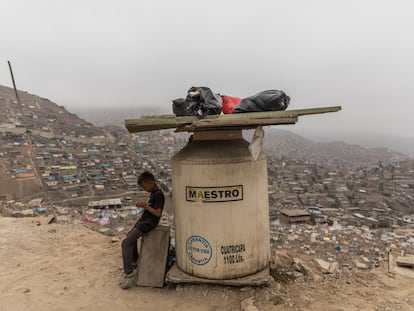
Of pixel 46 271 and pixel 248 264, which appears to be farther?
pixel 46 271

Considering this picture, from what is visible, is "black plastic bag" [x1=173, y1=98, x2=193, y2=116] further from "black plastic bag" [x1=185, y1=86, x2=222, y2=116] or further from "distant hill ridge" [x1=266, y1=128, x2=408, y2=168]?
"distant hill ridge" [x1=266, y1=128, x2=408, y2=168]

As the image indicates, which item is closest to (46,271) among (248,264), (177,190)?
(177,190)

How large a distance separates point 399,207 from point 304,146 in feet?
370

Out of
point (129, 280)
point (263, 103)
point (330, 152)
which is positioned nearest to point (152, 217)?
point (129, 280)

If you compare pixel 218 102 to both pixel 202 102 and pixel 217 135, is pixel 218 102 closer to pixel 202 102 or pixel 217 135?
pixel 202 102

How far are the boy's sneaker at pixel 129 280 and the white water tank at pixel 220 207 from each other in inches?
28.2

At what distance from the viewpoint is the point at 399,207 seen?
157 feet

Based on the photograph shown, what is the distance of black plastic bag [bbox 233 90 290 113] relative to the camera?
10.1 feet

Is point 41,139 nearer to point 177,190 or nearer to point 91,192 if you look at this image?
point 91,192

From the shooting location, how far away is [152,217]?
151 inches

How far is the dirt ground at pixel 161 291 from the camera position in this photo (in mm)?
3188

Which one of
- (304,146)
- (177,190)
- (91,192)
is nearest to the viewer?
(177,190)

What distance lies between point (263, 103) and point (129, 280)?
272cm

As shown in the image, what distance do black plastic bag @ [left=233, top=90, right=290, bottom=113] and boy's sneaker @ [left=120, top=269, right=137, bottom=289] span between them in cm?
243
